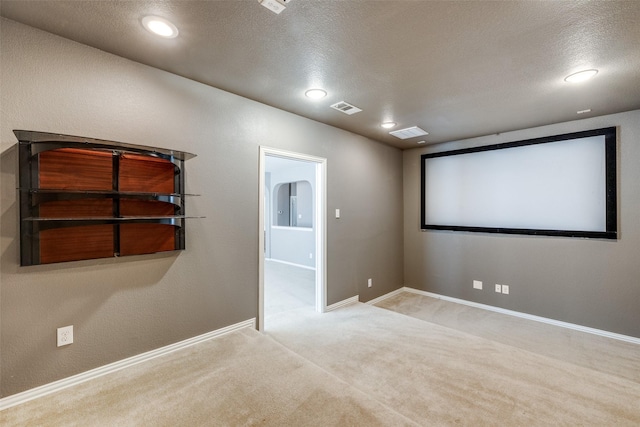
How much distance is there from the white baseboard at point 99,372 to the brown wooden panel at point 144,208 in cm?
112

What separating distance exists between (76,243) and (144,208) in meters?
0.49

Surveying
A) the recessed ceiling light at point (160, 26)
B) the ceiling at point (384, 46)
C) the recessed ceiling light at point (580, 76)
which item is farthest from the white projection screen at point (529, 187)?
the recessed ceiling light at point (160, 26)

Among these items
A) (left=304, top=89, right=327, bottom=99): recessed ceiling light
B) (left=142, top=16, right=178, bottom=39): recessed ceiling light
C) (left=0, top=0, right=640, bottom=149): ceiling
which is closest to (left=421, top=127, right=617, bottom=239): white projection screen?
(left=0, top=0, right=640, bottom=149): ceiling

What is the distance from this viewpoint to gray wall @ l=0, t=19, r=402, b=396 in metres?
1.74

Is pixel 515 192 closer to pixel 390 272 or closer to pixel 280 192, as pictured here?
pixel 390 272

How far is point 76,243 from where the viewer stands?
191 cm

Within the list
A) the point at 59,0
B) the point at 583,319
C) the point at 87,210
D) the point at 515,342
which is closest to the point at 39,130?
the point at 87,210

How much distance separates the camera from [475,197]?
4.32 m

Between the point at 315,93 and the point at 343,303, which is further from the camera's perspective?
the point at 343,303

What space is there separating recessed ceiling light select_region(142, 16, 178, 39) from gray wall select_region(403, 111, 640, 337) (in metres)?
4.16

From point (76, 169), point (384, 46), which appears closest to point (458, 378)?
point (384, 46)

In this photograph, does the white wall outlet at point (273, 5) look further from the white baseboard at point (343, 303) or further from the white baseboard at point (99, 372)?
the white baseboard at point (343, 303)

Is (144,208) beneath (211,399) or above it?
above

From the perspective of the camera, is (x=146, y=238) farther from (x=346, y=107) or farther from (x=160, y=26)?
(x=346, y=107)
